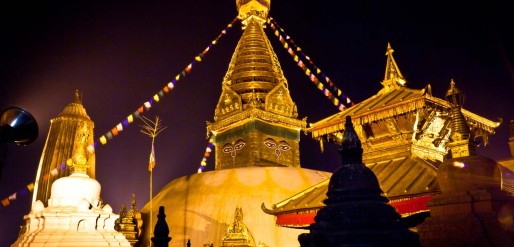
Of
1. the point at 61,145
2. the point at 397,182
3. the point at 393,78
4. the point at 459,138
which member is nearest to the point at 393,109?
the point at 397,182

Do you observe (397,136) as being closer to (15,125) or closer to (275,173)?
(15,125)

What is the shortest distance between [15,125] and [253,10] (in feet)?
83.9

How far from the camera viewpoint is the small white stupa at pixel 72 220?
12.0 m

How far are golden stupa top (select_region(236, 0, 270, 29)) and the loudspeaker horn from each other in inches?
993

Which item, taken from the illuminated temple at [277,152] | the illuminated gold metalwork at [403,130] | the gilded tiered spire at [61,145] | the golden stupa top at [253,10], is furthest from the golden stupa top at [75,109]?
the illuminated gold metalwork at [403,130]

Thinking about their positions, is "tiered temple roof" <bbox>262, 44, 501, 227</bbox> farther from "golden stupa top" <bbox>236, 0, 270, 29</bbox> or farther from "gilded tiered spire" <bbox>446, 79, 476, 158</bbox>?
"golden stupa top" <bbox>236, 0, 270, 29</bbox>

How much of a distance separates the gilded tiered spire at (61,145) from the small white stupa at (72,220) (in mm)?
7206

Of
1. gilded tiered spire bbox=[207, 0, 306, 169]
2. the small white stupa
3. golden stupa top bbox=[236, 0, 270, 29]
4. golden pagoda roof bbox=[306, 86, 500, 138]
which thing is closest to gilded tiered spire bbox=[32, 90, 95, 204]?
the small white stupa

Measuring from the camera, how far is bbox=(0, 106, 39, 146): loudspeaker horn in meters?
4.59

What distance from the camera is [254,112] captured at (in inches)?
986

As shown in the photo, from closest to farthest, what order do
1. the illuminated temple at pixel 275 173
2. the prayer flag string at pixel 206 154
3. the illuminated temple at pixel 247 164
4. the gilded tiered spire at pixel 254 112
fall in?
the illuminated temple at pixel 275 173
the illuminated temple at pixel 247 164
the gilded tiered spire at pixel 254 112
the prayer flag string at pixel 206 154

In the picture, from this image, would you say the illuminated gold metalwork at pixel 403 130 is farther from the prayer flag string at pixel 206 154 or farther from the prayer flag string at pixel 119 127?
the prayer flag string at pixel 206 154

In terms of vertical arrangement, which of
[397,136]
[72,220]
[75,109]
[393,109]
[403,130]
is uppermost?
[75,109]

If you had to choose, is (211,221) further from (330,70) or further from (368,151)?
(330,70)
